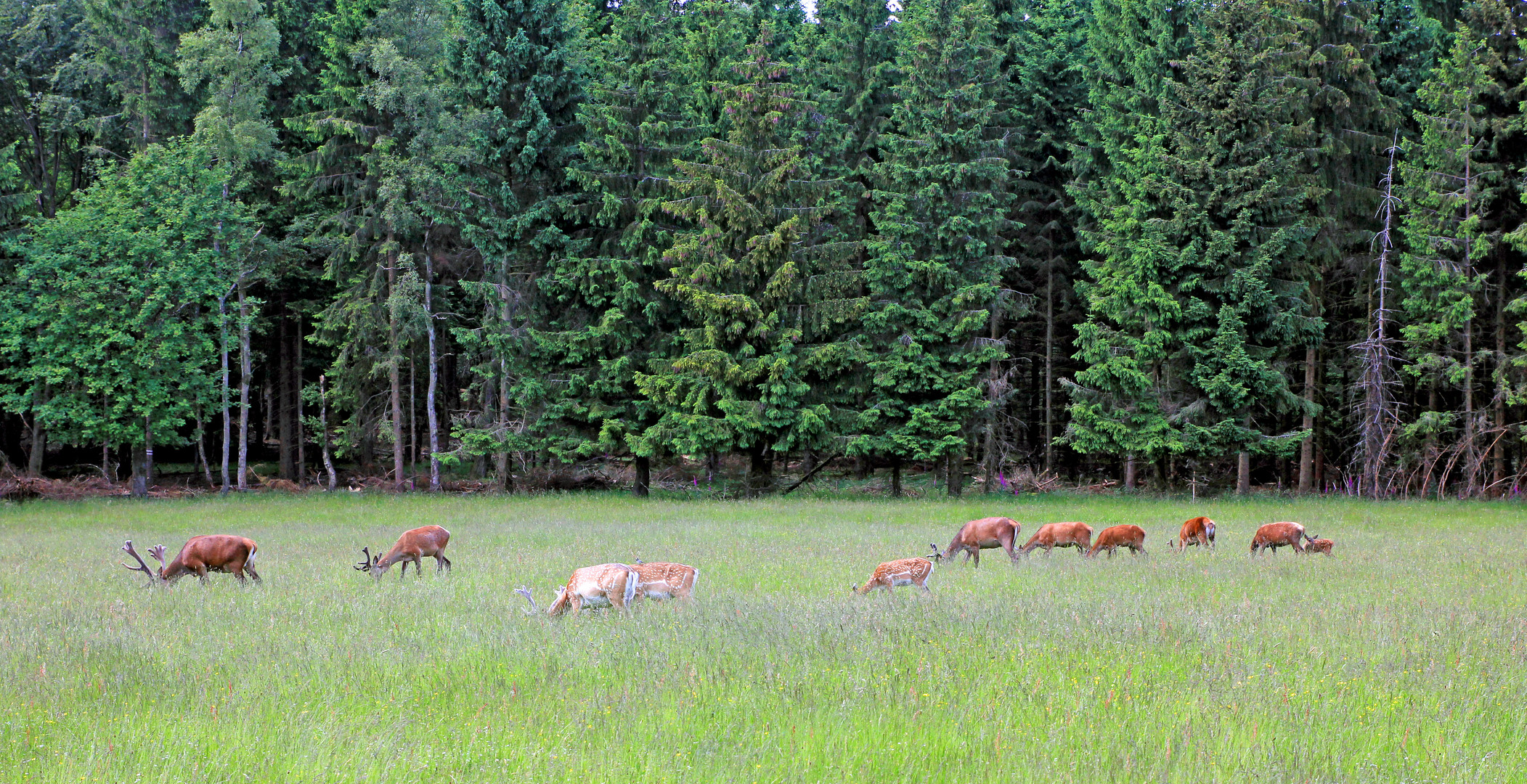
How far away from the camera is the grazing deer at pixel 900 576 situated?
1135 centimetres

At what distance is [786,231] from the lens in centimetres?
2803

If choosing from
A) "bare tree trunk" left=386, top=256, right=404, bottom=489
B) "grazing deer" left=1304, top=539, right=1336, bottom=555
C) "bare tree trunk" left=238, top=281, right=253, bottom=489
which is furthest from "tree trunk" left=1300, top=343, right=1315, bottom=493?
"bare tree trunk" left=238, top=281, right=253, bottom=489

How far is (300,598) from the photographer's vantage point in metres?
11.0

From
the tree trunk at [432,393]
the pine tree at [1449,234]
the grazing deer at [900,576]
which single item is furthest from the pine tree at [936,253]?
the grazing deer at [900,576]

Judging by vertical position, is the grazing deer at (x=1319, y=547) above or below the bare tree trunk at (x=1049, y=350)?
below

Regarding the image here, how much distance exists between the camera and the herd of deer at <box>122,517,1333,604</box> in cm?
1020

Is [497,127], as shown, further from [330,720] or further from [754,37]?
[330,720]

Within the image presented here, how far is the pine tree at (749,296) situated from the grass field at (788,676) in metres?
13.3

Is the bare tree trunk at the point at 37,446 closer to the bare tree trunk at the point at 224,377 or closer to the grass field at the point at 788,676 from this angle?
the bare tree trunk at the point at 224,377

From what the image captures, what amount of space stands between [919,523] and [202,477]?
2599 centimetres

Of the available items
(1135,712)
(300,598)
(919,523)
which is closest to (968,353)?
(919,523)

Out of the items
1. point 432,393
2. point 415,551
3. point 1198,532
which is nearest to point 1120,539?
point 1198,532

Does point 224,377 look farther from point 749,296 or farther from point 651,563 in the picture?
point 651,563

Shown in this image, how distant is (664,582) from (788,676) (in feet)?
11.7
